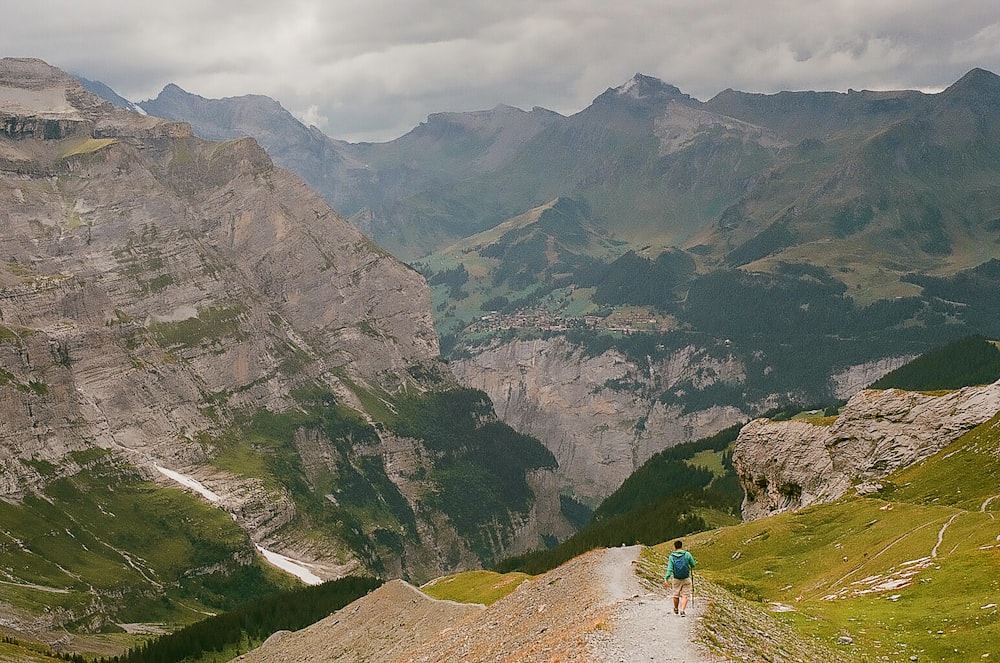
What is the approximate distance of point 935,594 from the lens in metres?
54.5

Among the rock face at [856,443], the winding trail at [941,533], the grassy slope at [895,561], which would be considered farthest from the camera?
the rock face at [856,443]

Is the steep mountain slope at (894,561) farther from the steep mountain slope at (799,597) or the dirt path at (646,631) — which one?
the dirt path at (646,631)

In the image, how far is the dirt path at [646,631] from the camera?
36.7m

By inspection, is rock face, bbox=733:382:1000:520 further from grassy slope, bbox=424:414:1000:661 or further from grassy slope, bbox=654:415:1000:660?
grassy slope, bbox=424:414:1000:661

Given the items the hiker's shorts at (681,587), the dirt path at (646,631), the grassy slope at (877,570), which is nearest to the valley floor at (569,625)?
the dirt path at (646,631)

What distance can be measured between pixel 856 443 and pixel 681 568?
258ft

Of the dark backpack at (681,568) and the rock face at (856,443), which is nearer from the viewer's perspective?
the dark backpack at (681,568)

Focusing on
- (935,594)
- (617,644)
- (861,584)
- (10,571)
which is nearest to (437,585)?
(861,584)

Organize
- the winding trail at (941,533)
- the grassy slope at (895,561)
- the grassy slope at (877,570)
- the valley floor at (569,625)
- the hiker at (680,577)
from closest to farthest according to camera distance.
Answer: the valley floor at (569,625)
the hiker at (680,577)
the grassy slope at (877,570)
the grassy slope at (895,561)
the winding trail at (941,533)

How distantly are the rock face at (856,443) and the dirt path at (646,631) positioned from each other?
61.0 m

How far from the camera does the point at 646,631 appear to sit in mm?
39281

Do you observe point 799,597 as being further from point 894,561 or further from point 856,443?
point 856,443

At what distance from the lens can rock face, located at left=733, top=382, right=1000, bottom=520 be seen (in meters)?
102

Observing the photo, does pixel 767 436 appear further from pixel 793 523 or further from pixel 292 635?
pixel 292 635
